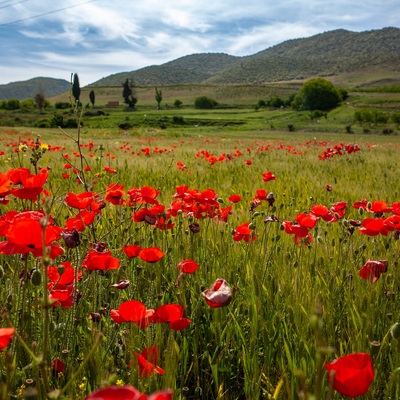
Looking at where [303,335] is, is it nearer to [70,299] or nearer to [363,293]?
[363,293]

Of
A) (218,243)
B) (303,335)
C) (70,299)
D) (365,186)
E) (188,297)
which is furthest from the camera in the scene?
(365,186)

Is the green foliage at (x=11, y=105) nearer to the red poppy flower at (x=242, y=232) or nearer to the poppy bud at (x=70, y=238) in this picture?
the red poppy flower at (x=242, y=232)

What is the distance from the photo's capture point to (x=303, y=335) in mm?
1270

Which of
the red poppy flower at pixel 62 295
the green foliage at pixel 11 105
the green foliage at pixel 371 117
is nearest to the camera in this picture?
the red poppy flower at pixel 62 295

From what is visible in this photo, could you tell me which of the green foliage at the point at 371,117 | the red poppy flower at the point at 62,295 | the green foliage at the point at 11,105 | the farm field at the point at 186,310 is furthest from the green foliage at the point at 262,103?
the red poppy flower at the point at 62,295

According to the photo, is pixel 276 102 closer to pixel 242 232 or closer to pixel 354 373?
pixel 242 232

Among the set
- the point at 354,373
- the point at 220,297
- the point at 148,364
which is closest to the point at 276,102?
the point at 220,297

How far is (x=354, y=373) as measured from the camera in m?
0.56

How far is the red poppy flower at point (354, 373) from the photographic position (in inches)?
22.0

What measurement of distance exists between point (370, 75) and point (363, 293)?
14329 centimetres

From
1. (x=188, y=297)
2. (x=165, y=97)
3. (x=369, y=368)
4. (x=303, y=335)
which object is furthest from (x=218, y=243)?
(x=165, y=97)

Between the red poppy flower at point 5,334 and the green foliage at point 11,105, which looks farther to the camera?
the green foliage at point 11,105

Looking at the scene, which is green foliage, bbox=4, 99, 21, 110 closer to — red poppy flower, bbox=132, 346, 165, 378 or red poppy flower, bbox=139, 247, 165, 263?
red poppy flower, bbox=139, 247, 165, 263

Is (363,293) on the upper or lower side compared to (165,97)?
lower
